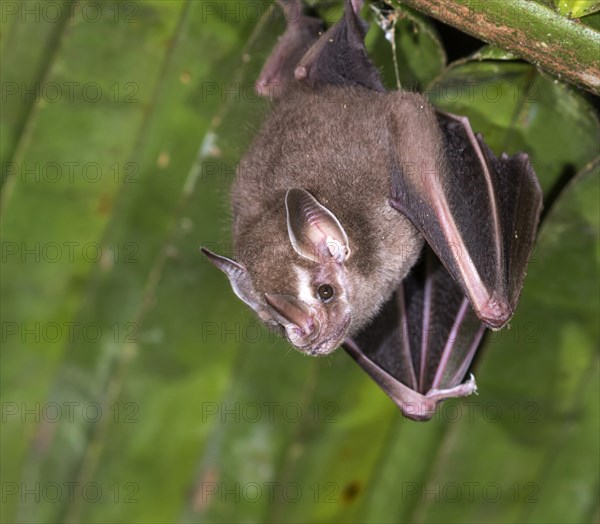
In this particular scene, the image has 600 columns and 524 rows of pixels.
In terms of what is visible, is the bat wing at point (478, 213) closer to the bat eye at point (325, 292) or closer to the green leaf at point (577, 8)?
the bat eye at point (325, 292)

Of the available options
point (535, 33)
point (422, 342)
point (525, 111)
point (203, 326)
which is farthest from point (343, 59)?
point (203, 326)

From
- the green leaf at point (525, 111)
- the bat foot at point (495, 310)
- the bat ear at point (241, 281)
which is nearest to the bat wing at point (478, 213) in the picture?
the bat foot at point (495, 310)

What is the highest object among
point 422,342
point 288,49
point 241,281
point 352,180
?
point 288,49

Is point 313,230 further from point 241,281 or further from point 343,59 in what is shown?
point 343,59

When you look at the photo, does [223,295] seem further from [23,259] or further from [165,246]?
[23,259]

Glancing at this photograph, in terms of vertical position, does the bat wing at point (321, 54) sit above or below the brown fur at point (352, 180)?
above

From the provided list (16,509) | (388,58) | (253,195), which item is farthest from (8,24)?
(16,509)
